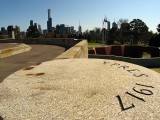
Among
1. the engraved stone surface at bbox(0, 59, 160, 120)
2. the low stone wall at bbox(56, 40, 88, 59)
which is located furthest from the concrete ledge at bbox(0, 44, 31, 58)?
the engraved stone surface at bbox(0, 59, 160, 120)

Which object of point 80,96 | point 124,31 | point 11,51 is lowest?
point 80,96

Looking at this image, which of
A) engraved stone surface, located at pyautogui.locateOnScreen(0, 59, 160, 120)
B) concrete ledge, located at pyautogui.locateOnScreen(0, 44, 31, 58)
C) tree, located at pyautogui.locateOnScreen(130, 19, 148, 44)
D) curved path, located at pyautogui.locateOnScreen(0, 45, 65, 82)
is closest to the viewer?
engraved stone surface, located at pyautogui.locateOnScreen(0, 59, 160, 120)

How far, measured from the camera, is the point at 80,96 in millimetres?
3246

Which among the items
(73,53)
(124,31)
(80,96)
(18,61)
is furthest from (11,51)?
(124,31)

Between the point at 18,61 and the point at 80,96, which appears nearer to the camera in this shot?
the point at 80,96

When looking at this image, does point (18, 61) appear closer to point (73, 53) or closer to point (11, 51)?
point (11, 51)

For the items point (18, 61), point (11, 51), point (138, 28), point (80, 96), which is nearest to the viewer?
point (80, 96)

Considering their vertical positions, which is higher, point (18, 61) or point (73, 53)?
point (73, 53)

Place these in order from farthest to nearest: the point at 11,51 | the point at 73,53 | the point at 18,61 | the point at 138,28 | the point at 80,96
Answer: the point at 138,28 < the point at 11,51 < the point at 18,61 < the point at 73,53 < the point at 80,96

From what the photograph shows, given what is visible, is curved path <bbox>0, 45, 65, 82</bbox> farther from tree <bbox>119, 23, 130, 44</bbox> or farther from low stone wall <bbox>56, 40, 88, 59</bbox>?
tree <bbox>119, 23, 130, 44</bbox>

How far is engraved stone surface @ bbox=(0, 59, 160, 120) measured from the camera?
2.70 meters

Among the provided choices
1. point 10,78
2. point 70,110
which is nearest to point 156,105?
point 70,110

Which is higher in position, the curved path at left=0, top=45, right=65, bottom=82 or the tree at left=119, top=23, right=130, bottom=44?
the tree at left=119, top=23, right=130, bottom=44

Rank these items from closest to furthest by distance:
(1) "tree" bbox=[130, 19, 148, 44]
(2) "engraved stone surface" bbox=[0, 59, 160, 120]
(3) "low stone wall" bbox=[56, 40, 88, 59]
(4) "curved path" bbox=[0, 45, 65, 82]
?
(2) "engraved stone surface" bbox=[0, 59, 160, 120] → (4) "curved path" bbox=[0, 45, 65, 82] → (3) "low stone wall" bbox=[56, 40, 88, 59] → (1) "tree" bbox=[130, 19, 148, 44]
